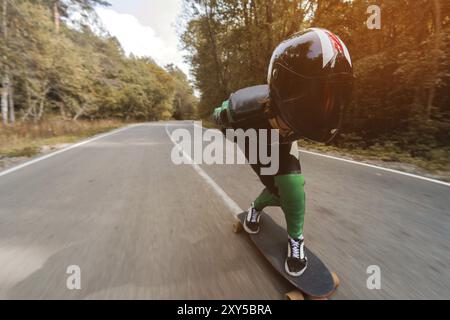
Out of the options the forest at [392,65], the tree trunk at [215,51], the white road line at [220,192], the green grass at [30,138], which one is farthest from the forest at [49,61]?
the forest at [392,65]

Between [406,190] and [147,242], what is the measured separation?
4061mm

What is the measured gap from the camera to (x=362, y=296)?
178 centimetres

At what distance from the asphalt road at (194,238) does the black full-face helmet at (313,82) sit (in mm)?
1259

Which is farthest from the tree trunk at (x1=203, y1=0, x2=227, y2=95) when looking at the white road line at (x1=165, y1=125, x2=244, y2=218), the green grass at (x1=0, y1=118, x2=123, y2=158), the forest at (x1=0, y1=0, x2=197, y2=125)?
the white road line at (x1=165, y1=125, x2=244, y2=218)

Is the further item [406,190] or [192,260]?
[406,190]

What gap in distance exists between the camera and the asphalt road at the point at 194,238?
1885 mm

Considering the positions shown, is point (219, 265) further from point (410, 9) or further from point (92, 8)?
point (92, 8)

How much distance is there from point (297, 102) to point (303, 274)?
4.32 ft

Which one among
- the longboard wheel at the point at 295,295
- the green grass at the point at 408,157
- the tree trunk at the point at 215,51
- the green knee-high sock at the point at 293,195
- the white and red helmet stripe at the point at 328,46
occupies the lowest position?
the longboard wheel at the point at 295,295

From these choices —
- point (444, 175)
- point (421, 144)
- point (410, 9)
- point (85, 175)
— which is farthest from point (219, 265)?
point (410, 9)

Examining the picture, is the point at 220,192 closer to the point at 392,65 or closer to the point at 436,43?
the point at 436,43

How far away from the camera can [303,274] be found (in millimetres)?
1929

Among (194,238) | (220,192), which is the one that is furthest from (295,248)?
(220,192)

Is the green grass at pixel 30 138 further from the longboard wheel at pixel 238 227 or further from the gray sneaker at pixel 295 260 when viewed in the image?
the gray sneaker at pixel 295 260
